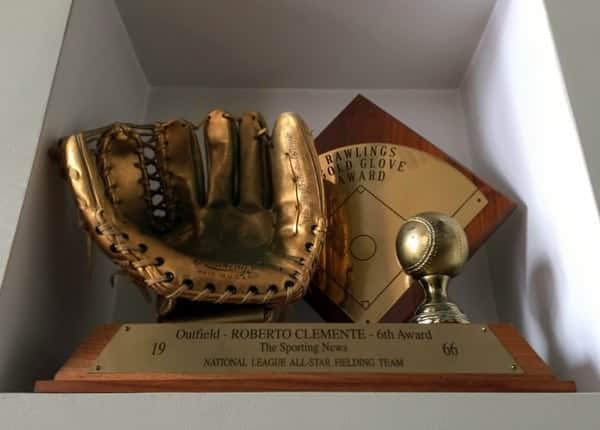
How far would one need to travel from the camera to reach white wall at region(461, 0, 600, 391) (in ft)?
1.94

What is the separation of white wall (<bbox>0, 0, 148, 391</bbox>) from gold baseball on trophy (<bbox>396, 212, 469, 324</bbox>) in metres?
0.35

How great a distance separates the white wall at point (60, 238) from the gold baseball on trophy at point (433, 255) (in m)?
0.35

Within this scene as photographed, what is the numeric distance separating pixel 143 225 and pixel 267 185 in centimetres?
14

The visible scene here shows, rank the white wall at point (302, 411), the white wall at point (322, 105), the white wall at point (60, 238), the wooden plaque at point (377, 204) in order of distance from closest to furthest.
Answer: the white wall at point (302, 411) → the white wall at point (60, 238) → the wooden plaque at point (377, 204) → the white wall at point (322, 105)

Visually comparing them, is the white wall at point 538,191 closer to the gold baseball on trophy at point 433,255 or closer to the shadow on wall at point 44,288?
the gold baseball on trophy at point 433,255

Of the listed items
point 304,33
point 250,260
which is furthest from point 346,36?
point 250,260

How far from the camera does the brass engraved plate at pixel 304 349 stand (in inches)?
20.7

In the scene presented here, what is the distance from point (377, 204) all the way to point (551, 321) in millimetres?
234

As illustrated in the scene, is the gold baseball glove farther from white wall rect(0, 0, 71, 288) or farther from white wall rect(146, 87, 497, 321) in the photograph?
white wall rect(146, 87, 497, 321)

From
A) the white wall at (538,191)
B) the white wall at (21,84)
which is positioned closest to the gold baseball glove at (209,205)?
the white wall at (21,84)

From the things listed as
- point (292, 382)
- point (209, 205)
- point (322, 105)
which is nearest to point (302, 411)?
point (292, 382)

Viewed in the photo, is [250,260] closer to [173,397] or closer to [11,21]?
[173,397]

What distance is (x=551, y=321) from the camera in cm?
66

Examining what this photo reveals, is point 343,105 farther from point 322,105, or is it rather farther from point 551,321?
point 551,321
